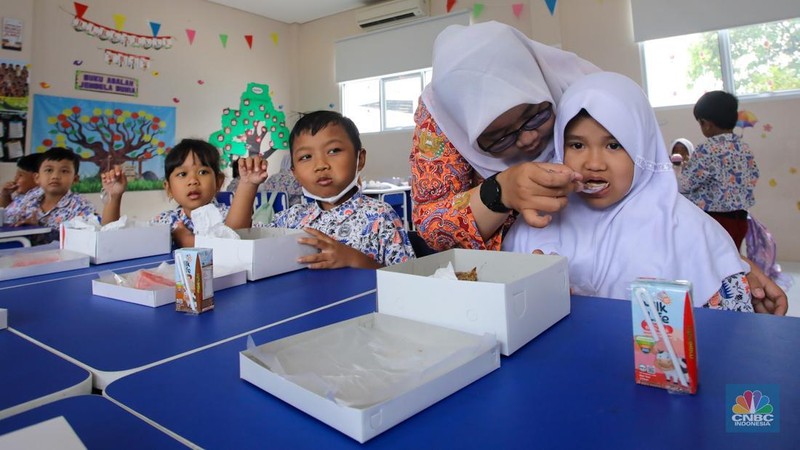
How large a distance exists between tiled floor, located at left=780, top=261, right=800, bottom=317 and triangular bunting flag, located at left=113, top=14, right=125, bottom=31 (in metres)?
5.91

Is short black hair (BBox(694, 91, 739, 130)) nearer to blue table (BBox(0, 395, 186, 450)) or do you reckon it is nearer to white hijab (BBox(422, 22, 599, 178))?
white hijab (BBox(422, 22, 599, 178))

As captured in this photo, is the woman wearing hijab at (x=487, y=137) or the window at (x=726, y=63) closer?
the woman wearing hijab at (x=487, y=137)

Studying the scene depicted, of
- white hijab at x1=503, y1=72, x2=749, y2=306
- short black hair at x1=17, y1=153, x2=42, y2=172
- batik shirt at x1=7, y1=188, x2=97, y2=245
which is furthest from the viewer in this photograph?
short black hair at x1=17, y1=153, x2=42, y2=172

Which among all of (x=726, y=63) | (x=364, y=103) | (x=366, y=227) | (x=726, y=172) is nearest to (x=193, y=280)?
(x=366, y=227)

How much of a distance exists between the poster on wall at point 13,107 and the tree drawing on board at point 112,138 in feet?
0.57

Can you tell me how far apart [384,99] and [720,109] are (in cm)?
392

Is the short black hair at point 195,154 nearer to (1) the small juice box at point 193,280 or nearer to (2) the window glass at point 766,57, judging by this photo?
(1) the small juice box at point 193,280

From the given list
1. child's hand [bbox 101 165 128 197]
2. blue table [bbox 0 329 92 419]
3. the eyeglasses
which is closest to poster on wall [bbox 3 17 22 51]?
child's hand [bbox 101 165 128 197]

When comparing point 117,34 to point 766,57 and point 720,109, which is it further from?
point 766,57

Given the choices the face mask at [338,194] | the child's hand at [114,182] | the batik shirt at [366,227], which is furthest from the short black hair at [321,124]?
the child's hand at [114,182]

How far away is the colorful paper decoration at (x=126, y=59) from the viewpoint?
461 centimetres

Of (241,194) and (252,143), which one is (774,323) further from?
(252,143)

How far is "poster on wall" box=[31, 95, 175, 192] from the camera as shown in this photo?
166 inches

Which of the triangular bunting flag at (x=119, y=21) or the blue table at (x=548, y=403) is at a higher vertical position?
the triangular bunting flag at (x=119, y=21)
